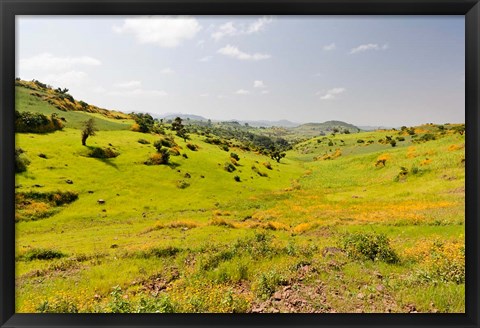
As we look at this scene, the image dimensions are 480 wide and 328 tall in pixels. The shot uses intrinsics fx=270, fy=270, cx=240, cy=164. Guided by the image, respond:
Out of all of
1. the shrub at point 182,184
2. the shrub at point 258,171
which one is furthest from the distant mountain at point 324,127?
the shrub at point 182,184

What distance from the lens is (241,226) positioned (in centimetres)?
836

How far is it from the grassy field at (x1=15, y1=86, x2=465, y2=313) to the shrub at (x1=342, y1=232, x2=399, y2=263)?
0.09 ft

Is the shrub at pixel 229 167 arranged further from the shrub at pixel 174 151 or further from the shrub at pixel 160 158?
the shrub at pixel 160 158

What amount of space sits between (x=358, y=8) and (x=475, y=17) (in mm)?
1948

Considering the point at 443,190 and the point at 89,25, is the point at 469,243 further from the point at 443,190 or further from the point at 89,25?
the point at 89,25

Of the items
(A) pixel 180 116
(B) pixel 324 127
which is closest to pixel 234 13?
(A) pixel 180 116

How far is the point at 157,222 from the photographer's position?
345 inches

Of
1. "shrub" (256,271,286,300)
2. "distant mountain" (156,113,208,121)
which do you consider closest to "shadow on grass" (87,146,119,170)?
"distant mountain" (156,113,208,121)

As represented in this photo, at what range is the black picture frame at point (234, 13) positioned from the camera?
14.4 ft

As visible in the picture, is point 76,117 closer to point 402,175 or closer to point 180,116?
point 180,116

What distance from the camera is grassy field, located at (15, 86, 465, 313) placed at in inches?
205

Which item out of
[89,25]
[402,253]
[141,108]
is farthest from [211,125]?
[402,253]

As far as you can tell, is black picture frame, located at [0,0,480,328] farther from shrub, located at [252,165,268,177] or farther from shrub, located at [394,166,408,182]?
shrub, located at [252,165,268,177]

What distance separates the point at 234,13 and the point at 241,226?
588 centimetres
